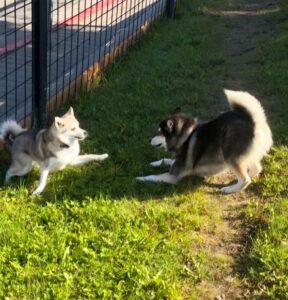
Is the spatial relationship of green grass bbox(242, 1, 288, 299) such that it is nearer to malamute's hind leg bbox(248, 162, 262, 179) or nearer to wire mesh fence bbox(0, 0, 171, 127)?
malamute's hind leg bbox(248, 162, 262, 179)

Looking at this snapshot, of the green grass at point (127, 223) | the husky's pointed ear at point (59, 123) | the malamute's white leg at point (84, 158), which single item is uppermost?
the husky's pointed ear at point (59, 123)

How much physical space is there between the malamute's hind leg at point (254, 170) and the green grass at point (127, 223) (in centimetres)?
11

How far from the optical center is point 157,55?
7395mm

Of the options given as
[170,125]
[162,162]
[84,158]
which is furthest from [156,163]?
[84,158]

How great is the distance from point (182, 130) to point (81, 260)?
1.48 m

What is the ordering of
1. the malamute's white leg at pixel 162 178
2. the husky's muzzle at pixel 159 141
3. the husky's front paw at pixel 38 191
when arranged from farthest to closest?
the husky's muzzle at pixel 159 141 < the malamute's white leg at pixel 162 178 < the husky's front paw at pixel 38 191

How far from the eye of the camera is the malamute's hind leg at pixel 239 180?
438 centimetres

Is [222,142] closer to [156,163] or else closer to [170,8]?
[156,163]

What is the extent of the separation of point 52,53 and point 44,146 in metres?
2.81

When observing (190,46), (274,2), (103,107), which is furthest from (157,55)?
(274,2)

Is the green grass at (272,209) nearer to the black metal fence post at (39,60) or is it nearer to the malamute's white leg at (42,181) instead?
the malamute's white leg at (42,181)

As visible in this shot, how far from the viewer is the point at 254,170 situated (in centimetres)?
461

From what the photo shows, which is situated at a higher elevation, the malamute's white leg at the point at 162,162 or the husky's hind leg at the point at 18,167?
the husky's hind leg at the point at 18,167

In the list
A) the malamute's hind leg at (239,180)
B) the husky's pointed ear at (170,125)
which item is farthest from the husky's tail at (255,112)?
the husky's pointed ear at (170,125)
